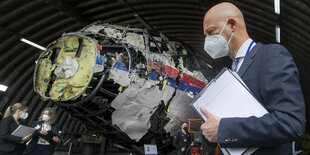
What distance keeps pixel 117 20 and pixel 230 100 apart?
9.93 metres

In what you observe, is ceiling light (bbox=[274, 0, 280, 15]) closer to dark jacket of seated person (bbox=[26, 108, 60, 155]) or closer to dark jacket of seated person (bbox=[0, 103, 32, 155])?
dark jacket of seated person (bbox=[26, 108, 60, 155])

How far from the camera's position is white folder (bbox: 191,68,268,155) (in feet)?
4.35

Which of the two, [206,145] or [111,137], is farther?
[111,137]

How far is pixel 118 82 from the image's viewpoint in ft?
13.7

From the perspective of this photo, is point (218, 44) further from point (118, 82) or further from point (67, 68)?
point (67, 68)

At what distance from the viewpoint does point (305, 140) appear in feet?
38.3

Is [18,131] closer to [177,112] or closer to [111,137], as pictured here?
[111,137]

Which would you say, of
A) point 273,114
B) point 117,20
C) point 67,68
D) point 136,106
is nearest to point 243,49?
point 273,114

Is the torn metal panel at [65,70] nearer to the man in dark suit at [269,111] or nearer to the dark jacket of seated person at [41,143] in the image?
the dark jacket of seated person at [41,143]

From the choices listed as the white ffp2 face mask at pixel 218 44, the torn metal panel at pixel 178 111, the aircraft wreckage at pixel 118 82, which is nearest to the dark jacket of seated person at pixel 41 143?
the aircraft wreckage at pixel 118 82

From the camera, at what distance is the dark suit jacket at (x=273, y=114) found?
1.20 m

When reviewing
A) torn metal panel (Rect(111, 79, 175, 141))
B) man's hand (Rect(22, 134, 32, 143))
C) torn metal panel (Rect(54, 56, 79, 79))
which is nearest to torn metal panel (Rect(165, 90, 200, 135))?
torn metal panel (Rect(111, 79, 175, 141))

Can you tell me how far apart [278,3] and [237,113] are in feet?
26.1

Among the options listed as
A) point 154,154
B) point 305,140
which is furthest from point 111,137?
point 305,140
